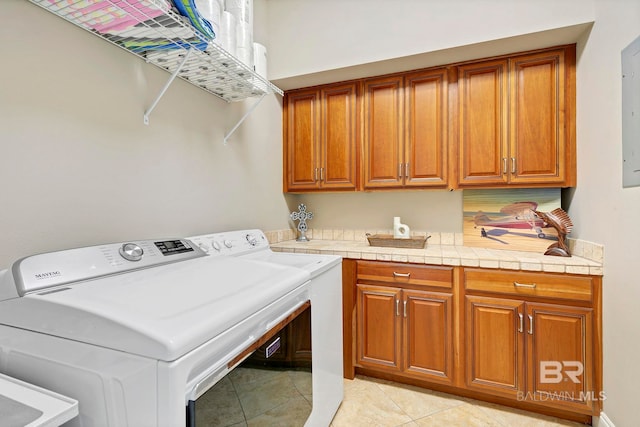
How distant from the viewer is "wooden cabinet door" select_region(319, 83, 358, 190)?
2523 mm

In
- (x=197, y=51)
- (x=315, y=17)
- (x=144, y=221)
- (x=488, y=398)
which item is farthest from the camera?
(x=315, y=17)

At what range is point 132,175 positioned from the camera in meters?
1.46

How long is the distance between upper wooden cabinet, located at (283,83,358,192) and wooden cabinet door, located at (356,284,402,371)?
0.86m

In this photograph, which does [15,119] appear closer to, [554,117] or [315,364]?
[315,364]

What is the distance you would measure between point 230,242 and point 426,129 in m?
1.57

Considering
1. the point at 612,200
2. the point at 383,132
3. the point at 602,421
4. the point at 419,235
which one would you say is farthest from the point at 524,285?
the point at 383,132

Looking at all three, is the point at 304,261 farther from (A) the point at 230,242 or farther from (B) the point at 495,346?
(B) the point at 495,346

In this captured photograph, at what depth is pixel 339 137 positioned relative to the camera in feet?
8.42

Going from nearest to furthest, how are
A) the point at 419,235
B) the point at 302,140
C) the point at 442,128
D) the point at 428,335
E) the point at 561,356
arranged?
the point at 561,356 < the point at 428,335 < the point at 442,128 < the point at 419,235 < the point at 302,140

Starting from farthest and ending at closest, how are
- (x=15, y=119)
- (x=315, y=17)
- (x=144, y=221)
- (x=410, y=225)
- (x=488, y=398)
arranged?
(x=410, y=225), (x=315, y=17), (x=488, y=398), (x=144, y=221), (x=15, y=119)

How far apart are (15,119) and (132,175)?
44 centimetres

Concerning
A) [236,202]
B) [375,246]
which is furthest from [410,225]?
[236,202]

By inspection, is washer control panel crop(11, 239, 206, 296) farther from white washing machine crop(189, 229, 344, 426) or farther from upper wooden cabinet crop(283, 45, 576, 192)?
upper wooden cabinet crop(283, 45, 576, 192)

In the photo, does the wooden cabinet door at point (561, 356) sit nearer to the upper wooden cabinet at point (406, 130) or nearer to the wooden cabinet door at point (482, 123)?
the wooden cabinet door at point (482, 123)
